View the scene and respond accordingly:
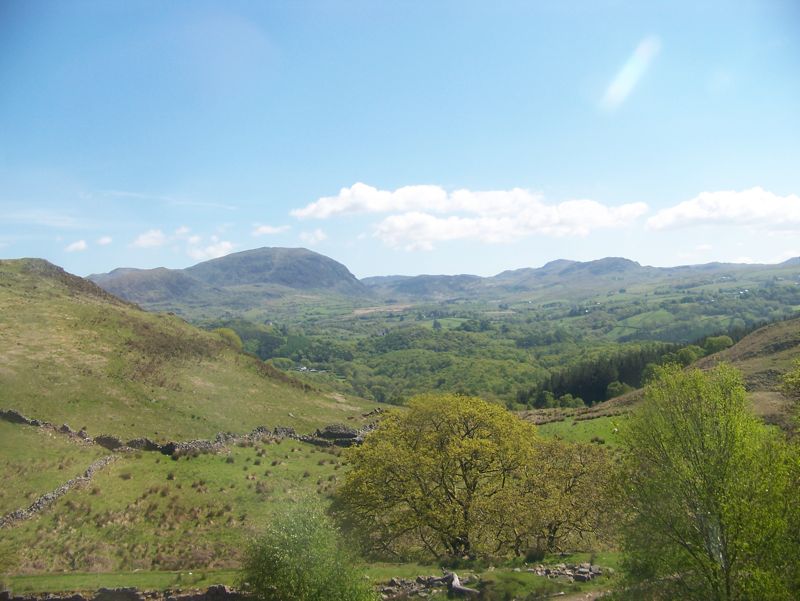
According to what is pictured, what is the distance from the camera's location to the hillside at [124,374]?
54250 millimetres

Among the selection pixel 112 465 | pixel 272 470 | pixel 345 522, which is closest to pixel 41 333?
pixel 112 465

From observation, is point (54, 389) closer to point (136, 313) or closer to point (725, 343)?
point (136, 313)

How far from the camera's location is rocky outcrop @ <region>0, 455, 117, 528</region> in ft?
101

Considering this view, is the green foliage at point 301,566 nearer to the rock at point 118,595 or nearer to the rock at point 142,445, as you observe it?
the rock at point 118,595

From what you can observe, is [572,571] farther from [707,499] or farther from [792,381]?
[792,381]

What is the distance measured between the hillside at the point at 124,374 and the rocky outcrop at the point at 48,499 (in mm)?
13774

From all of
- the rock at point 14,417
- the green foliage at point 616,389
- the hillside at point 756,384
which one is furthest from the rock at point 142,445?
the green foliage at point 616,389

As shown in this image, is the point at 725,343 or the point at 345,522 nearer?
the point at 345,522

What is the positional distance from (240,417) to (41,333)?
1195 inches

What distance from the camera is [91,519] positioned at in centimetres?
3169

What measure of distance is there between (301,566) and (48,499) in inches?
923

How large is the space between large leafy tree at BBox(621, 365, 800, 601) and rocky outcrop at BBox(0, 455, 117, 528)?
35804mm

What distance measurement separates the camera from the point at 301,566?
2078 centimetres

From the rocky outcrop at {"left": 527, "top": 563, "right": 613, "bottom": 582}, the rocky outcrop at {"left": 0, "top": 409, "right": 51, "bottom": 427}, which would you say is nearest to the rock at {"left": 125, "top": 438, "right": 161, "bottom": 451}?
the rocky outcrop at {"left": 0, "top": 409, "right": 51, "bottom": 427}
